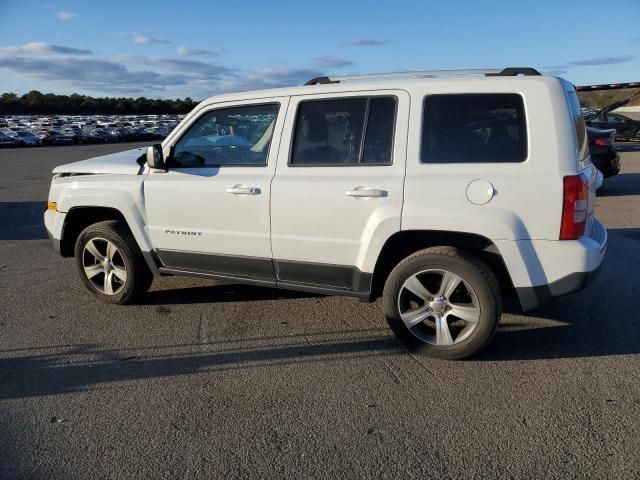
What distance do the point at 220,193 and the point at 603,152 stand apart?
9019 millimetres

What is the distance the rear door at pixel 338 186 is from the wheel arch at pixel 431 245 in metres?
0.13

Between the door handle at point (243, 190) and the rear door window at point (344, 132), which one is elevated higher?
the rear door window at point (344, 132)

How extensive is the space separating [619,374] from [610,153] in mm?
8326

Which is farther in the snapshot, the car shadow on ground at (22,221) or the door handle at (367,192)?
the car shadow on ground at (22,221)

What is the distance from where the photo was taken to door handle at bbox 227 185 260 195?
13.2 ft

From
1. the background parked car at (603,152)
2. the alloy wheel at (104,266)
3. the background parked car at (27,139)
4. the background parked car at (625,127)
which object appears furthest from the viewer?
the background parked car at (27,139)

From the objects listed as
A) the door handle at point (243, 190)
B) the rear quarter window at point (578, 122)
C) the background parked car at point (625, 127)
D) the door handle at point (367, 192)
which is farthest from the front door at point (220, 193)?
the background parked car at point (625, 127)

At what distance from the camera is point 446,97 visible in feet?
11.9

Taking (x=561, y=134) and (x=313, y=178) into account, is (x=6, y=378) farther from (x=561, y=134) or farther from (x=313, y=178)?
(x=561, y=134)

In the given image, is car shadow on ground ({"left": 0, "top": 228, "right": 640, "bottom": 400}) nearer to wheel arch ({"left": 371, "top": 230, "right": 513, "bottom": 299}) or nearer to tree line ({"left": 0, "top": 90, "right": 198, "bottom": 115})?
wheel arch ({"left": 371, "top": 230, "right": 513, "bottom": 299})

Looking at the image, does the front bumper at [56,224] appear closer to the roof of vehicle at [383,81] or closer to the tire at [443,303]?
the roof of vehicle at [383,81]

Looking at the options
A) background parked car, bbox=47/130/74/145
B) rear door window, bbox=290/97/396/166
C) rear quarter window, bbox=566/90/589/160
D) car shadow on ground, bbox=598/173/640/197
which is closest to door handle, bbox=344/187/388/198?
rear door window, bbox=290/97/396/166

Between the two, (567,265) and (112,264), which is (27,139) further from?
(567,265)

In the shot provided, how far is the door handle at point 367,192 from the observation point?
3.66m
